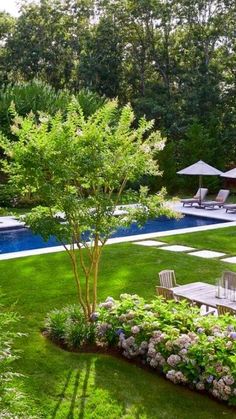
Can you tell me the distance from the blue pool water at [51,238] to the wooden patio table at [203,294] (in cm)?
609

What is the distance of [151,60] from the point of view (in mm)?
34219

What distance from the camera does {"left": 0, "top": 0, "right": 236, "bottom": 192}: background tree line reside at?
95.1ft

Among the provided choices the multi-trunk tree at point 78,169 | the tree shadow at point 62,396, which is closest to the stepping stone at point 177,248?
the multi-trunk tree at point 78,169

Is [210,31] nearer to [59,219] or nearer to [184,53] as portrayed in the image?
[184,53]

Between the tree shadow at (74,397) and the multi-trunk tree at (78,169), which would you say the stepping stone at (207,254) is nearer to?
the multi-trunk tree at (78,169)

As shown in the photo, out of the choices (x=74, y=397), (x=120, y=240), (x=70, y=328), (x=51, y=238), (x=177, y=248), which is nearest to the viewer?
(x=74, y=397)

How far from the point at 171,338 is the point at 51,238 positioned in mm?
10068

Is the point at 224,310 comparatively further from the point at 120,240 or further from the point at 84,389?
the point at 120,240

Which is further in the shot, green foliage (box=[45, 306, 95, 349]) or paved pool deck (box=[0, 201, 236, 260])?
paved pool deck (box=[0, 201, 236, 260])

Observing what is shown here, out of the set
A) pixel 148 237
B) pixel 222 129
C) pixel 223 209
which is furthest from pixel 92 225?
pixel 222 129

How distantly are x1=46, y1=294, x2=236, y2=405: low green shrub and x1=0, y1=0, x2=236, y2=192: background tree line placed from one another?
18751 millimetres

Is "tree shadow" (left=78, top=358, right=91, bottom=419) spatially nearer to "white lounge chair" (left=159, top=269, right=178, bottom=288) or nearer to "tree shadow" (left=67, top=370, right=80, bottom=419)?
"tree shadow" (left=67, top=370, right=80, bottom=419)

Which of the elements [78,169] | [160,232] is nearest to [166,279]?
[78,169]

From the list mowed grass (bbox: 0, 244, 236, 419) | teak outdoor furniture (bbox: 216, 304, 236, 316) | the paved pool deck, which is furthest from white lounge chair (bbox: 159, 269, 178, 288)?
the paved pool deck
